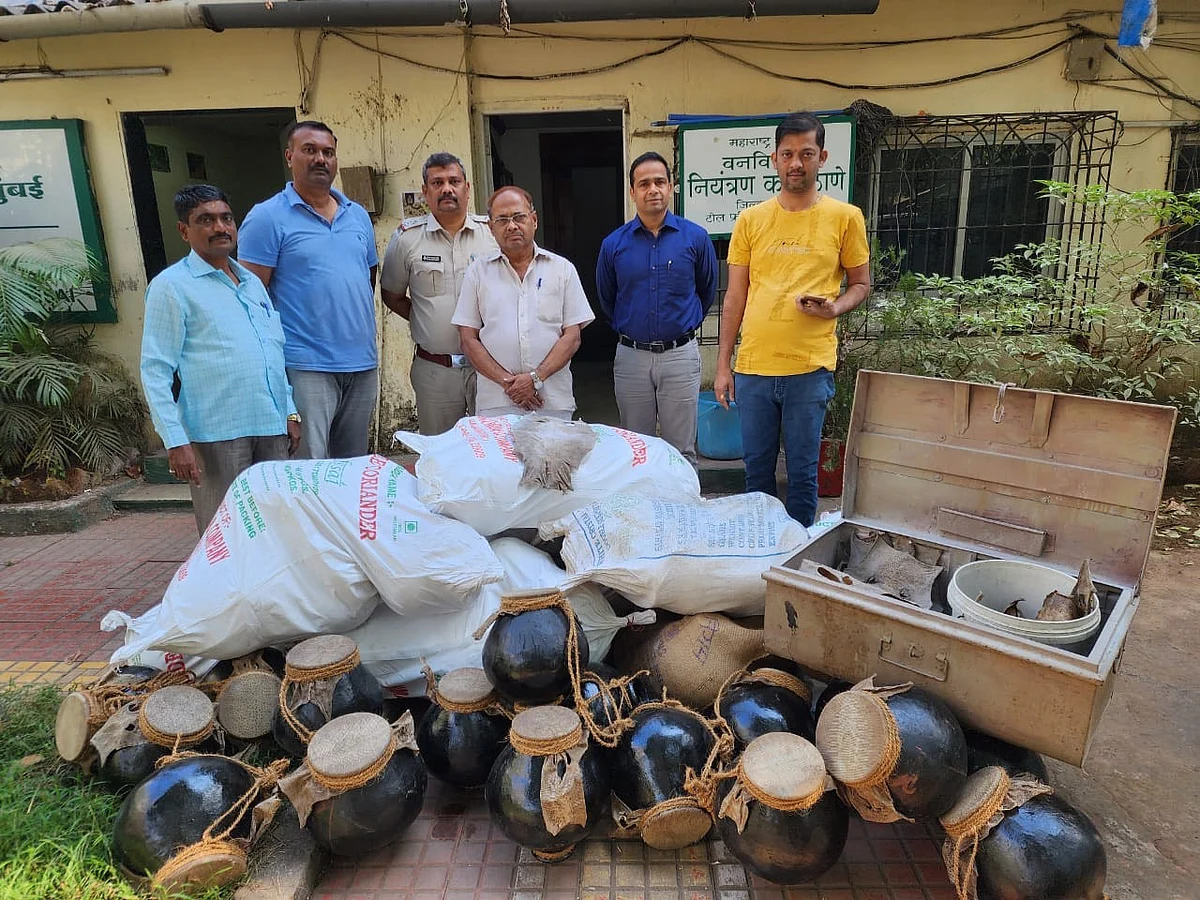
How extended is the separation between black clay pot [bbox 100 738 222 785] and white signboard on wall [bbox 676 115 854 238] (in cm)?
470

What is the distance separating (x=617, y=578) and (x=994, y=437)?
132cm

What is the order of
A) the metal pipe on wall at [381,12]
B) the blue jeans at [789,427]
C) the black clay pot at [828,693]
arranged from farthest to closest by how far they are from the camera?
the metal pipe on wall at [381,12] < the blue jeans at [789,427] < the black clay pot at [828,693]

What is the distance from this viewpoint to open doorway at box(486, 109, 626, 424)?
8.38m

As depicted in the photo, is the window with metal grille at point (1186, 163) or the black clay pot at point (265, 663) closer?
the black clay pot at point (265, 663)

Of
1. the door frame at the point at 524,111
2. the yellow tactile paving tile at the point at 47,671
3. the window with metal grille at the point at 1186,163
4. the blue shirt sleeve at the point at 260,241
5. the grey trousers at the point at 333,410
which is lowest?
the yellow tactile paving tile at the point at 47,671

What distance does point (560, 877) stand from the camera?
83.9 inches

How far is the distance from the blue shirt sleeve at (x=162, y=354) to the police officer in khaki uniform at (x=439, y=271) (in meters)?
1.16

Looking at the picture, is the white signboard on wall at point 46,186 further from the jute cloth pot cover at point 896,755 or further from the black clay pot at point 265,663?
the jute cloth pot cover at point 896,755

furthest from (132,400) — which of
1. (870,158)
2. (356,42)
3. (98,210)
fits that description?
(870,158)

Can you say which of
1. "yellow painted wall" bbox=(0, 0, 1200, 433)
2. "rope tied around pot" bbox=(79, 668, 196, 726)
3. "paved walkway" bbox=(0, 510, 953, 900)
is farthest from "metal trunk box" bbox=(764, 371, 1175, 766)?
"yellow painted wall" bbox=(0, 0, 1200, 433)

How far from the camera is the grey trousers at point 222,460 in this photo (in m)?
3.19

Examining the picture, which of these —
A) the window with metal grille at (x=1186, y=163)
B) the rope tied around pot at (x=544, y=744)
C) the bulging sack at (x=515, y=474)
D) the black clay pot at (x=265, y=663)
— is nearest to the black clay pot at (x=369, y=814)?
the rope tied around pot at (x=544, y=744)

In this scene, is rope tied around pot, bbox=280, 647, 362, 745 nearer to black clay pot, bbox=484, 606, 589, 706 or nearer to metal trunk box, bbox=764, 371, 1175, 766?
Answer: black clay pot, bbox=484, 606, 589, 706

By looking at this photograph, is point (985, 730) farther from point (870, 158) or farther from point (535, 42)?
point (535, 42)
